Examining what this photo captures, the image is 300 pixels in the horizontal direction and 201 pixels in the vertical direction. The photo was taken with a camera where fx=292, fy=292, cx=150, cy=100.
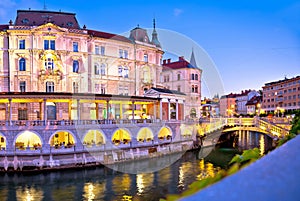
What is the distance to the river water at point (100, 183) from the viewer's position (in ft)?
68.5

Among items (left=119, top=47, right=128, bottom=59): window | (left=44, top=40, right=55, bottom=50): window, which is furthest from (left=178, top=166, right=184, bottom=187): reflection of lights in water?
(left=119, top=47, right=128, bottom=59): window

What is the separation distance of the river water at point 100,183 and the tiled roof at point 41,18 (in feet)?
84.8

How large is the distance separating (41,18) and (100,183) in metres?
31.3

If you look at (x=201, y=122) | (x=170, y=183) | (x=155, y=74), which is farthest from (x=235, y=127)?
(x=170, y=183)

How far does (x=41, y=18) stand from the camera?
4506 centimetres

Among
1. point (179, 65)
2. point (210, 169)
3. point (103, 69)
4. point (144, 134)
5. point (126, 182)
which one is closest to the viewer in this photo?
point (126, 182)

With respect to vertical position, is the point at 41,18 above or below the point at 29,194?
above

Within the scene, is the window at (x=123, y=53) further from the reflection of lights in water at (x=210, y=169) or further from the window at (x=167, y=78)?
the reflection of lights in water at (x=210, y=169)

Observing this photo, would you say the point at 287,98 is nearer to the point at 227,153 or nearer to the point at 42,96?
the point at 227,153

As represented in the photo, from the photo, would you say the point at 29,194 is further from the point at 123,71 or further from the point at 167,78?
the point at 167,78

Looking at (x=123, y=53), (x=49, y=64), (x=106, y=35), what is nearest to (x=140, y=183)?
(x=49, y=64)

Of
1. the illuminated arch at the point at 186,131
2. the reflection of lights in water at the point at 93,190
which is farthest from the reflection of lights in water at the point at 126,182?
the illuminated arch at the point at 186,131

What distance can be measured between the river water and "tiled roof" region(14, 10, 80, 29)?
2584 centimetres

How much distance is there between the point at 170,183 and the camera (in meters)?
23.9
